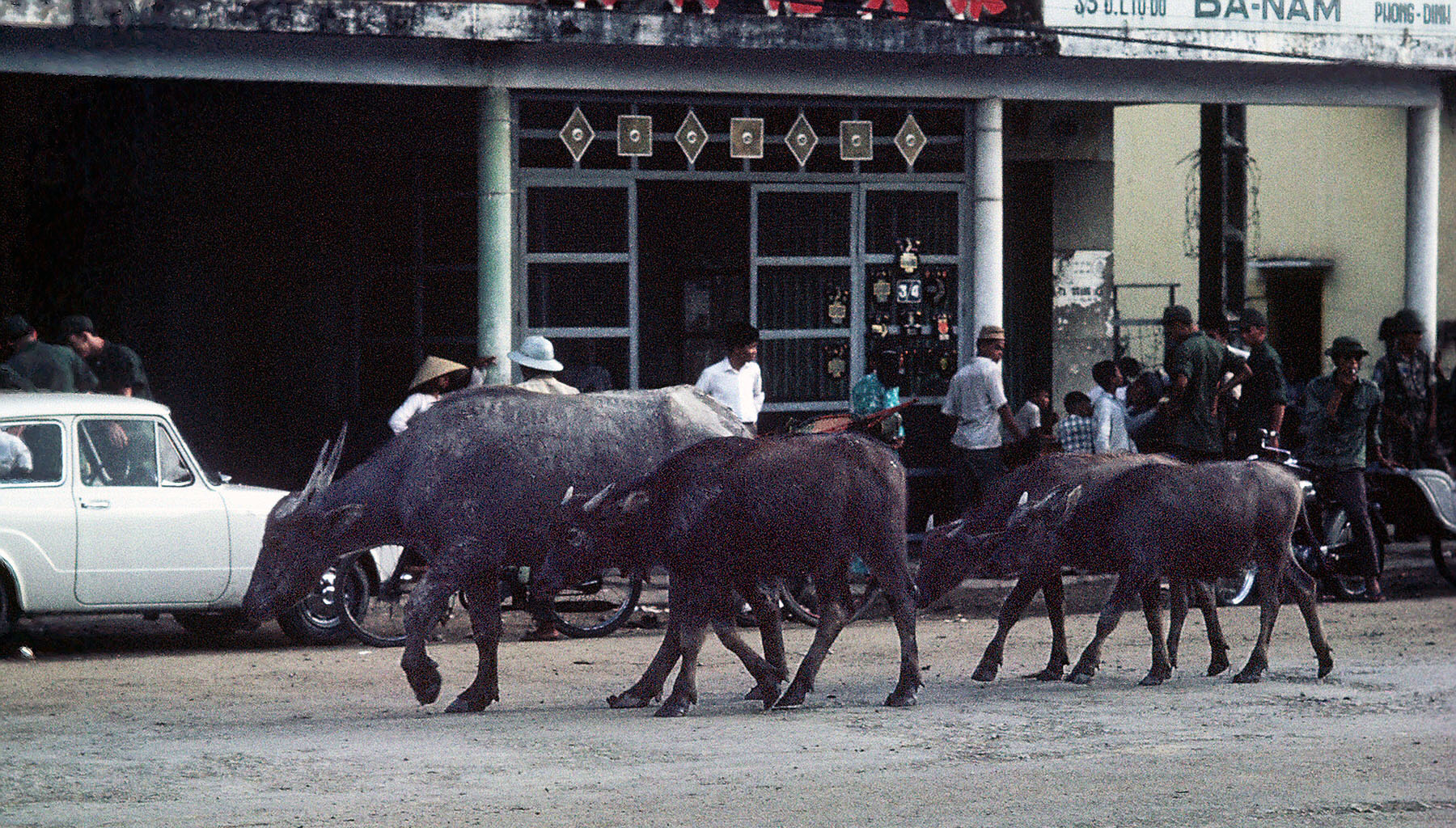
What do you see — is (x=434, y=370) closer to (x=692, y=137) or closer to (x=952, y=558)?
(x=692, y=137)

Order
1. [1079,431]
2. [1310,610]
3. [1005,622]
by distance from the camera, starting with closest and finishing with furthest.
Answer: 1. [1005,622]
2. [1310,610]
3. [1079,431]

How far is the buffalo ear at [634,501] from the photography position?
10.6m

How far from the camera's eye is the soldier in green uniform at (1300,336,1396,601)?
15234 mm

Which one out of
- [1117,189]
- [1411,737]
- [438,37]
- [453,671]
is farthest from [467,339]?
[1117,189]

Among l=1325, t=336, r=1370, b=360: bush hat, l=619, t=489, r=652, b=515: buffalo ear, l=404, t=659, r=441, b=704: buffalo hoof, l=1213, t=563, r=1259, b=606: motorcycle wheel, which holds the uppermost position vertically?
l=1325, t=336, r=1370, b=360: bush hat

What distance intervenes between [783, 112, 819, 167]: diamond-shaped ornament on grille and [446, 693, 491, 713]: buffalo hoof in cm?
739

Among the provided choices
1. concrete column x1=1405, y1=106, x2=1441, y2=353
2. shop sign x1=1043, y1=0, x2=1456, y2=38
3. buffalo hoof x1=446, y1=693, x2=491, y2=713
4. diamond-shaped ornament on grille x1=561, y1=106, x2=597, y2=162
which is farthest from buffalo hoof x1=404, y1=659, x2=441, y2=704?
concrete column x1=1405, y1=106, x2=1441, y2=353

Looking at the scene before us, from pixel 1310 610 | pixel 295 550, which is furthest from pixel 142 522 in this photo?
pixel 1310 610

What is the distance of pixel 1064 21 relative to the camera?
16.7 meters

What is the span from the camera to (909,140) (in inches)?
679

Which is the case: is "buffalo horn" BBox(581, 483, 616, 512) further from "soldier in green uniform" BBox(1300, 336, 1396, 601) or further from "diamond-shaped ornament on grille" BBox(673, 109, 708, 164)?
"soldier in green uniform" BBox(1300, 336, 1396, 601)

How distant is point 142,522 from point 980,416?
652cm

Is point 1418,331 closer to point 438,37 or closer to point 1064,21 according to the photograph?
point 1064,21

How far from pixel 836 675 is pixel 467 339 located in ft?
21.9
